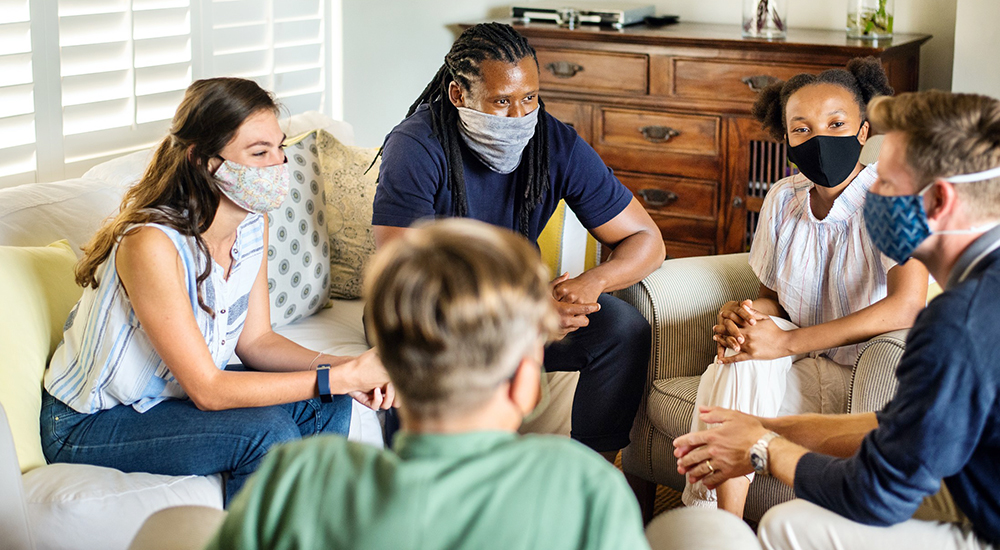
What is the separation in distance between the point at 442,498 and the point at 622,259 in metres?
1.33

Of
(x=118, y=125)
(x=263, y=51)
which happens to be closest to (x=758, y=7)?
(x=263, y=51)

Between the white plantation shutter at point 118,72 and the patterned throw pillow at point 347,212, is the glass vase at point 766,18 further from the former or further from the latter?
the white plantation shutter at point 118,72

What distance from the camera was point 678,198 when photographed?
3234 millimetres

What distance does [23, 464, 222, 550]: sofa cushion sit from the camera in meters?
1.35

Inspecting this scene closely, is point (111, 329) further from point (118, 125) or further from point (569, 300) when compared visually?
point (118, 125)

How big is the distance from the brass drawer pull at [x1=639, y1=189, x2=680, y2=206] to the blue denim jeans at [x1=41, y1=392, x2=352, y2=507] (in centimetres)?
202

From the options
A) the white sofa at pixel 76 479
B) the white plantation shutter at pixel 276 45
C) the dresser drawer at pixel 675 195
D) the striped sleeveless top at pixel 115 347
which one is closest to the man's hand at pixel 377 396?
the white sofa at pixel 76 479

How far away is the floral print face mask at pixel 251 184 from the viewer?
1.53m

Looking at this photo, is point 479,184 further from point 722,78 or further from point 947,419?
point 722,78

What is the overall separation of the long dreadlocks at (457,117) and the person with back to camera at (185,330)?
0.44 meters

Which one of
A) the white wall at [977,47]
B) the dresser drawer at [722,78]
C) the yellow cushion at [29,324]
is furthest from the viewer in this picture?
the dresser drawer at [722,78]

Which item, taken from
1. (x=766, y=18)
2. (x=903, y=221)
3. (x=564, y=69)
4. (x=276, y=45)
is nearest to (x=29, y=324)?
(x=903, y=221)

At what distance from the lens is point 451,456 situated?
0.76 metres

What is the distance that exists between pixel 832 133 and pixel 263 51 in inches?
73.1
